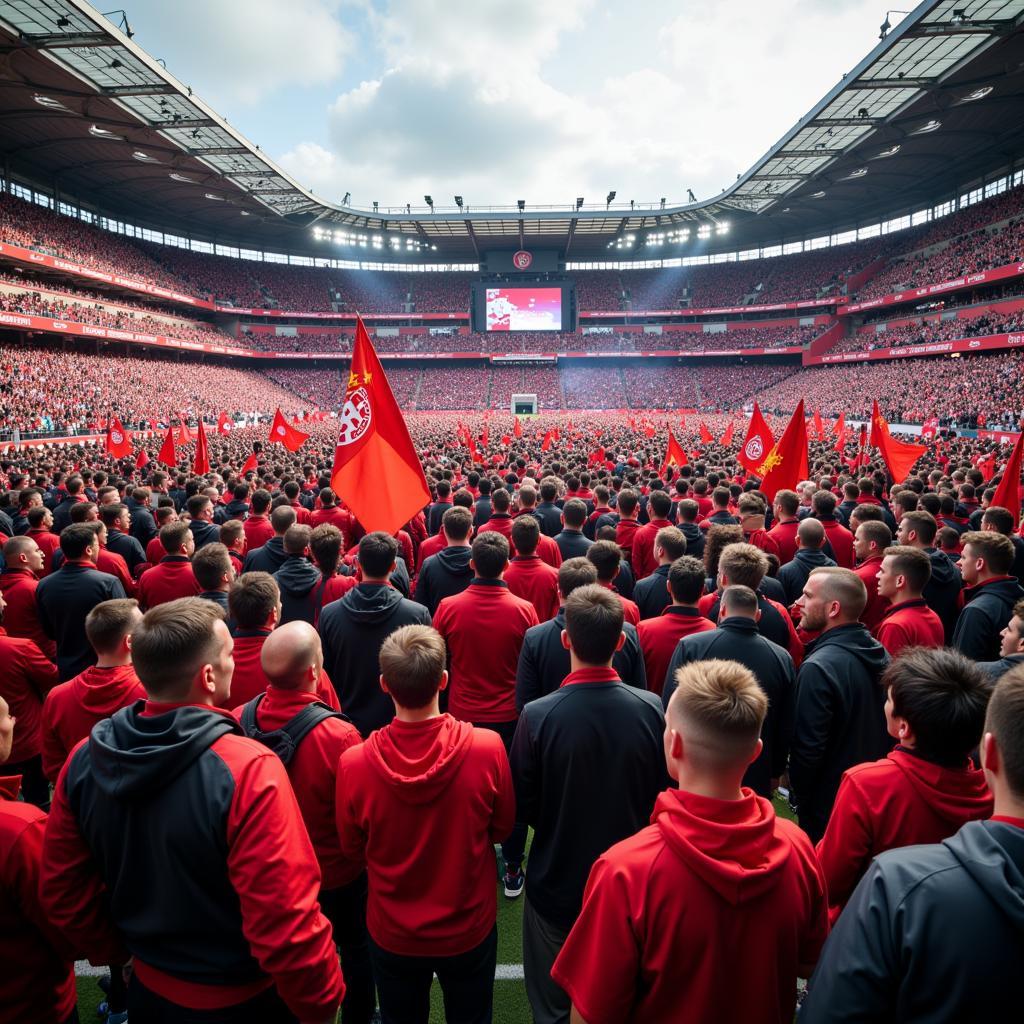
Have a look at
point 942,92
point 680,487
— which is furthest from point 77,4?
point 942,92

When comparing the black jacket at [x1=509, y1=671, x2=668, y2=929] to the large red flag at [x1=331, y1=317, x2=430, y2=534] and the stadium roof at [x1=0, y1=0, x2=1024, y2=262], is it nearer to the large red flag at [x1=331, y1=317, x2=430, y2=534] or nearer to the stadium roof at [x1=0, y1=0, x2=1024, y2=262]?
the large red flag at [x1=331, y1=317, x2=430, y2=534]

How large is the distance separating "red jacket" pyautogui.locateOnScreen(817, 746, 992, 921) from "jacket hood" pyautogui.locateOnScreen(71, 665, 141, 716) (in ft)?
10.8

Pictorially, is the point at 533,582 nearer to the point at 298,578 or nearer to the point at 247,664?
the point at 298,578

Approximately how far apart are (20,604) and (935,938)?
6123 millimetres

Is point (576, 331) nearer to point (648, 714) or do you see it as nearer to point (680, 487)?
point (680, 487)

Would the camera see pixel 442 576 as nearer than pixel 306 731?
No

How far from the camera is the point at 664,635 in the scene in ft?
13.0

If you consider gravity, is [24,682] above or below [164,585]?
below

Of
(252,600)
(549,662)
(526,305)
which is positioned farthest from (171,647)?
(526,305)

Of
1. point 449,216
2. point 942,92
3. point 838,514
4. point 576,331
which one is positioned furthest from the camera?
point 576,331

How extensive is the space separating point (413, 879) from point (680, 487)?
25.1 ft

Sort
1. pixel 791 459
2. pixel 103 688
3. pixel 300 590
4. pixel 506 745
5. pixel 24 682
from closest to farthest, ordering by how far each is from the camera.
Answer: pixel 103 688, pixel 24 682, pixel 506 745, pixel 300 590, pixel 791 459

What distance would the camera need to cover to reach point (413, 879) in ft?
7.85

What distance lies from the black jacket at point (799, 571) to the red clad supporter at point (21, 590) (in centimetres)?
624
